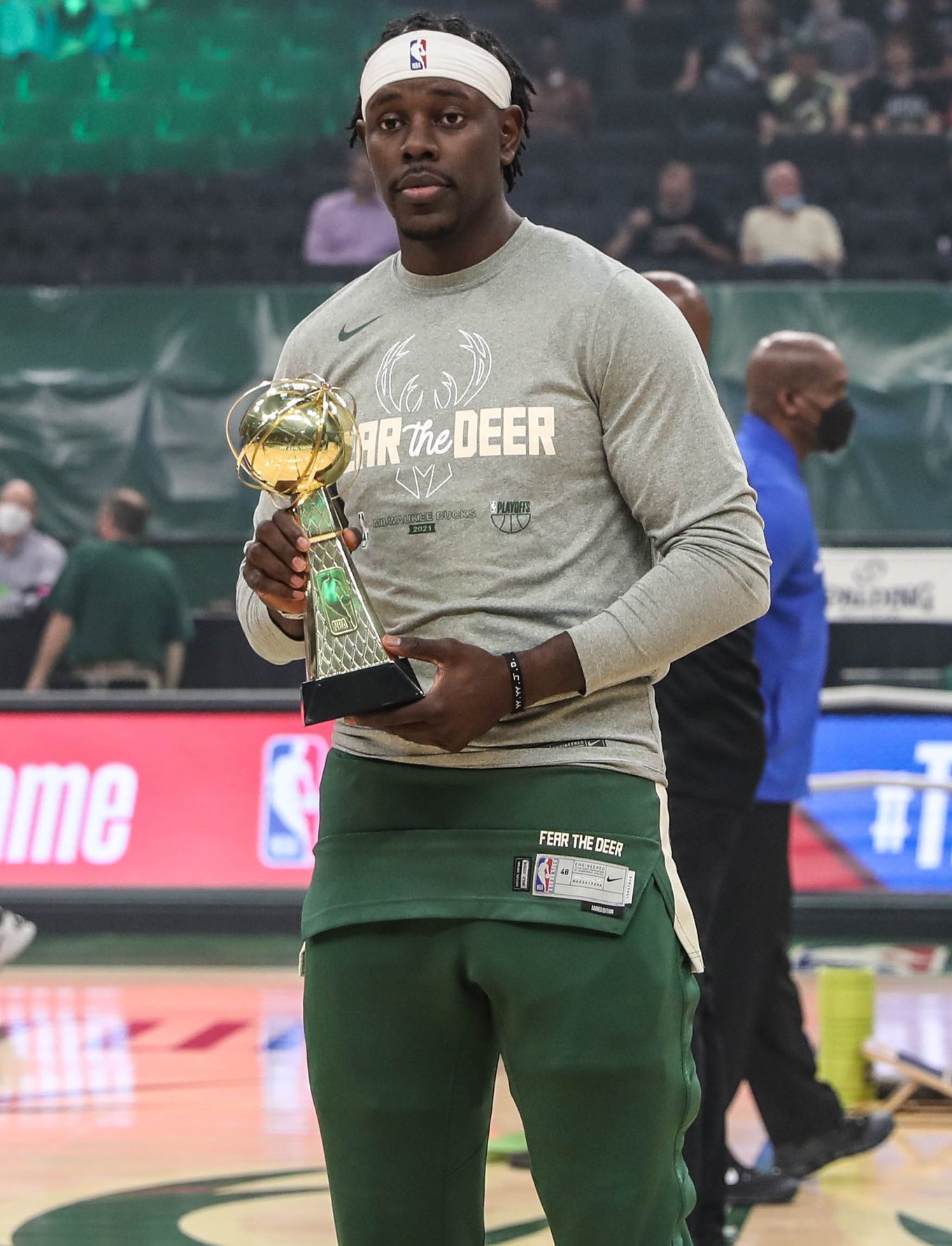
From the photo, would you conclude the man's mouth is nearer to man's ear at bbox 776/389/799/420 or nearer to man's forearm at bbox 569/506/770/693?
man's forearm at bbox 569/506/770/693

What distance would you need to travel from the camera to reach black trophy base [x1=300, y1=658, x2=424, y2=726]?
6.14 ft

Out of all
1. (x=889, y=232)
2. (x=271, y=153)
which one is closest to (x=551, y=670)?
(x=889, y=232)

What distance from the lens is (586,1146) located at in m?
1.97

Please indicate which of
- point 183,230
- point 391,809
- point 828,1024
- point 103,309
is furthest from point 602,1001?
point 183,230

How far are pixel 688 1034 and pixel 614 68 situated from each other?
13.0m

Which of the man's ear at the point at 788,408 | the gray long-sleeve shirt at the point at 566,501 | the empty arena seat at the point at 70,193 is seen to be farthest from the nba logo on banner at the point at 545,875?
the empty arena seat at the point at 70,193

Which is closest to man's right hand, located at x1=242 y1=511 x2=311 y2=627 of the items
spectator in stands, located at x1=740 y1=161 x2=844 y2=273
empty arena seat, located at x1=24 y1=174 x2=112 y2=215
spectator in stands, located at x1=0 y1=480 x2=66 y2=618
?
spectator in stands, located at x1=0 y1=480 x2=66 y2=618

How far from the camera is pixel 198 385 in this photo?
38.9ft

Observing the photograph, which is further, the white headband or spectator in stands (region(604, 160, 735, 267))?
spectator in stands (region(604, 160, 735, 267))

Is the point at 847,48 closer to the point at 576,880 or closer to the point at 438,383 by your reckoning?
the point at 438,383

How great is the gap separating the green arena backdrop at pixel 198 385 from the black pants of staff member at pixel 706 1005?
7941 millimetres

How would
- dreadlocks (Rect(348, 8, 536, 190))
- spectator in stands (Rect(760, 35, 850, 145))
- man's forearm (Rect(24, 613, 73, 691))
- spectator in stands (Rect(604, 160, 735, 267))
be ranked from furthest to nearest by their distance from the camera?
1. spectator in stands (Rect(760, 35, 850, 145))
2. spectator in stands (Rect(604, 160, 735, 267))
3. man's forearm (Rect(24, 613, 73, 691))
4. dreadlocks (Rect(348, 8, 536, 190))

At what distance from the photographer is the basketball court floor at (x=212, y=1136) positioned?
158 inches

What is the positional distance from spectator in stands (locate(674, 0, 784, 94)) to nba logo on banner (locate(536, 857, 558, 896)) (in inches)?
494
